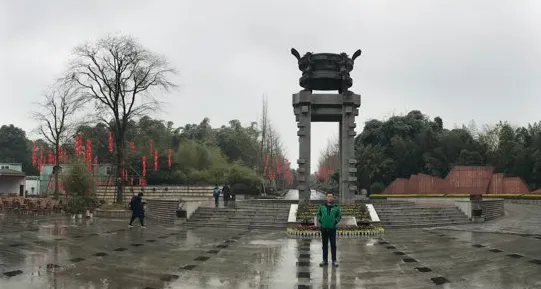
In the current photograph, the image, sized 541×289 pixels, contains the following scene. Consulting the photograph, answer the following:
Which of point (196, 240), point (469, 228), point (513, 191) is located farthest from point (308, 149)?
point (513, 191)

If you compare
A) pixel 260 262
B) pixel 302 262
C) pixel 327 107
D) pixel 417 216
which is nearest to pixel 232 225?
pixel 327 107

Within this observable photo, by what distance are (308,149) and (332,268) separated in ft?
42.3

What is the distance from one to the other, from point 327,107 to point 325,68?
5.98 ft

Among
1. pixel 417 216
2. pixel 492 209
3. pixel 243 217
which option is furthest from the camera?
pixel 492 209

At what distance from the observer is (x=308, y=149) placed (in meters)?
21.5

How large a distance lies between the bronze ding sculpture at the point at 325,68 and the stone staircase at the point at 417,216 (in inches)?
234

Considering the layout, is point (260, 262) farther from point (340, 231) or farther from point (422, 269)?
point (340, 231)

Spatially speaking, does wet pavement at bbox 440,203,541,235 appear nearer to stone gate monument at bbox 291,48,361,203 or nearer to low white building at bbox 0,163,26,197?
stone gate monument at bbox 291,48,361,203

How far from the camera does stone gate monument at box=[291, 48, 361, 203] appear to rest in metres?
21.3

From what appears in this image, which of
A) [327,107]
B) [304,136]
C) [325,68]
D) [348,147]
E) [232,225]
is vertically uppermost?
[325,68]

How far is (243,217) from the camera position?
19.1 metres

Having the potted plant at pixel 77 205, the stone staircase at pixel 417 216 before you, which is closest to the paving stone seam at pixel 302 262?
the stone staircase at pixel 417 216

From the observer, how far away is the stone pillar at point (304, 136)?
21.2 meters

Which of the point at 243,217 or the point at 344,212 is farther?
the point at 243,217
